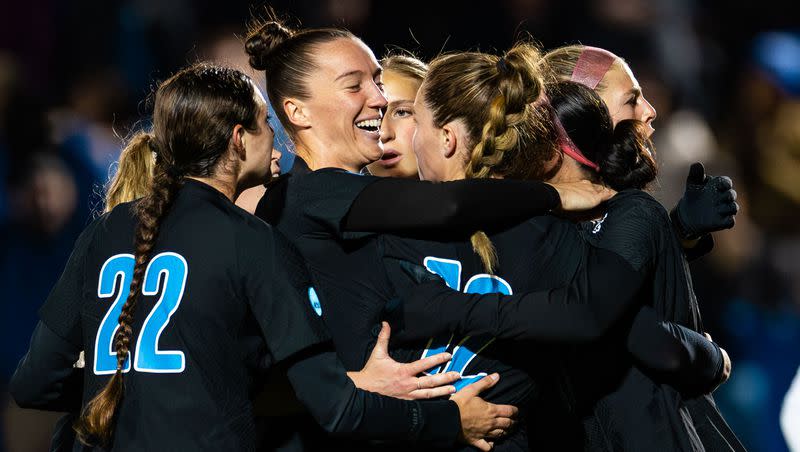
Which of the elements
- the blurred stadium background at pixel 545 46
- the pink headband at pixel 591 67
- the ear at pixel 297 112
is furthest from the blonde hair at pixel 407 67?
the blurred stadium background at pixel 545 46

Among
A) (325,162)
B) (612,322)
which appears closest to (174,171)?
(325,162)

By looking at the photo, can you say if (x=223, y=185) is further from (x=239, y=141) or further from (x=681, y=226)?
(x=681, y=226)

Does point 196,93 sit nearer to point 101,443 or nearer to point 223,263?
point 223,263

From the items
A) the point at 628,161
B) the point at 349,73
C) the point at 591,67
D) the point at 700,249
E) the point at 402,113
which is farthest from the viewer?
the point at 402,113

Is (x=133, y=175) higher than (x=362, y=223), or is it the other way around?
(x=362, y=223)

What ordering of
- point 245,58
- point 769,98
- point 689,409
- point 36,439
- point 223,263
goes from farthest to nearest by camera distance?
1. point 769,98
2. point 245,58
3. point 36,439
4. point 689,409
5. point 223,263

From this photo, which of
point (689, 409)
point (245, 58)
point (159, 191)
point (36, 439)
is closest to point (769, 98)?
point (245, 58)

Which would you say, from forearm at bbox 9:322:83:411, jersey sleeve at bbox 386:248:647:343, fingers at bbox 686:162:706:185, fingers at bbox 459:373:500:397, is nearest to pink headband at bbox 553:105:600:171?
fingers at bbox 686:162:706:185

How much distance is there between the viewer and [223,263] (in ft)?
7.06

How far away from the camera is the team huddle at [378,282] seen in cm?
216

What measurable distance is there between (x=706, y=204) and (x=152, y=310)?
1441 mm

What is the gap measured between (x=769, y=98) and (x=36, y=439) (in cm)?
464

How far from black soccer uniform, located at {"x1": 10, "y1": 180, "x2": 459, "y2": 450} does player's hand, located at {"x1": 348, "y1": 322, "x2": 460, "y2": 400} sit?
A: 0.05 m

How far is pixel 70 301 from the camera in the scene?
2297 mm
